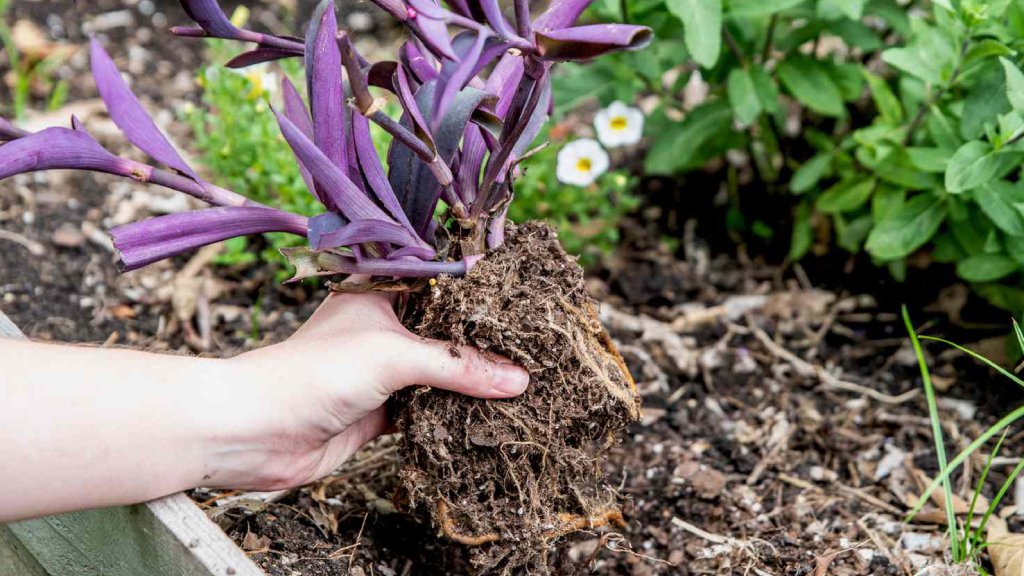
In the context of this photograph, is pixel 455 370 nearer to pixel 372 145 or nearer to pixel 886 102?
pixel 372 145

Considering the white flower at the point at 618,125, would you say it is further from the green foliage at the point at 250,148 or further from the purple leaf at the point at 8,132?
the purple leaf at the point at 8,132

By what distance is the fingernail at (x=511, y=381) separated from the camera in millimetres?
1643

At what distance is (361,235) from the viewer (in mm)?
1533

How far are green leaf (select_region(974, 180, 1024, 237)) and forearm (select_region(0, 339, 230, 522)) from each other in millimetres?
1673

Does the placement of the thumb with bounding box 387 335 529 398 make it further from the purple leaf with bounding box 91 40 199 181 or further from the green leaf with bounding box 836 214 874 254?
the green leaf with bounding box 836 214 874 254

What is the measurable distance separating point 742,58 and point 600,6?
42 centimetres

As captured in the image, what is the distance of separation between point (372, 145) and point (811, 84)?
1.46 meters

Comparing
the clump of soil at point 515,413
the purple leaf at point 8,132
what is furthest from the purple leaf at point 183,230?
the clump of soil at point 515,413

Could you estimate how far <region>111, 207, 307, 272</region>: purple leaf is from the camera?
155cm

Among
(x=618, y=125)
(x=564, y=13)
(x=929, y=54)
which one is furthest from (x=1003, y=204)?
(x=564, y=13)

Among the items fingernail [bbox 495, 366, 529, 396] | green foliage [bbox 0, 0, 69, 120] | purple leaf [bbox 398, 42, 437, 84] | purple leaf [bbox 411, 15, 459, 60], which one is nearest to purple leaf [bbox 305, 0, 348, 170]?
purple leaf [bbox 398, 42, 437, 84]

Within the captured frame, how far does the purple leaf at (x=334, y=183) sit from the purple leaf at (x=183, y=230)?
121 millimetres

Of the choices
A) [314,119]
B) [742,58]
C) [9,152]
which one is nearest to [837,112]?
[742,58]

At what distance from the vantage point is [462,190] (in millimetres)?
1680
